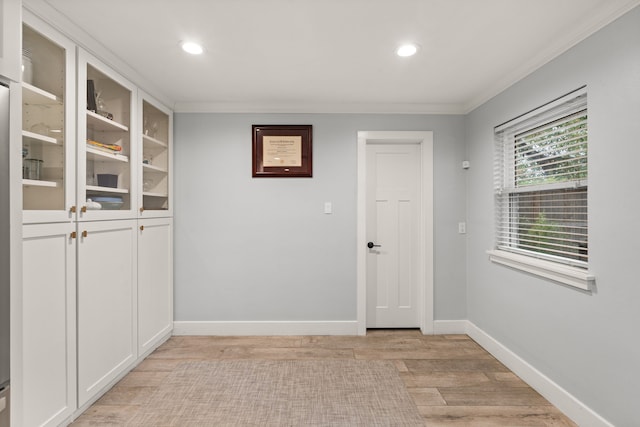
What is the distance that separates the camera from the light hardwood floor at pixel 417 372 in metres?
2.11

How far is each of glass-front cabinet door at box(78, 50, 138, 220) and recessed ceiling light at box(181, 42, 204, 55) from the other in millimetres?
621

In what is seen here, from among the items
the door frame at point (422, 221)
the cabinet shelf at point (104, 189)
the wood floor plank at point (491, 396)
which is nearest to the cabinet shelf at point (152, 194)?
the cabinet shelf at point (104, 189)

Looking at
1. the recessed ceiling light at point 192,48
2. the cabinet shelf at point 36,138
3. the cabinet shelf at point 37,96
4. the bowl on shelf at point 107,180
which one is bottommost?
the bowl on shelf at point 107,180

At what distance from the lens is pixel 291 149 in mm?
3436

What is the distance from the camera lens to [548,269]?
7.38ft

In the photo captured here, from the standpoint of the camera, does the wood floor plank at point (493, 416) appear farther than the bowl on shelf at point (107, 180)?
No

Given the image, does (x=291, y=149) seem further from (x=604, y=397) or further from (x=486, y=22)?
(x=604, y=397)

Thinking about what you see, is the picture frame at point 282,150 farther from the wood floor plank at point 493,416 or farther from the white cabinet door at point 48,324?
the wood floor plank at point 493,416

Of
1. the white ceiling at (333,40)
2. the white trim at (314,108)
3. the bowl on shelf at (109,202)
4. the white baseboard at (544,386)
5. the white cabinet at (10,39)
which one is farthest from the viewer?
the white trim at (314,108)

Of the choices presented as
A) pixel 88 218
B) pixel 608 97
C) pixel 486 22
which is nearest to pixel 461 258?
pixel 608 97

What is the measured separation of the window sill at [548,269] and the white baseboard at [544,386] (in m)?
0.72

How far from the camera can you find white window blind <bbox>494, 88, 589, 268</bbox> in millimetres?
2094

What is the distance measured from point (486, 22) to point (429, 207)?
6.12ft

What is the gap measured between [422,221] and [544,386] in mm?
1732
